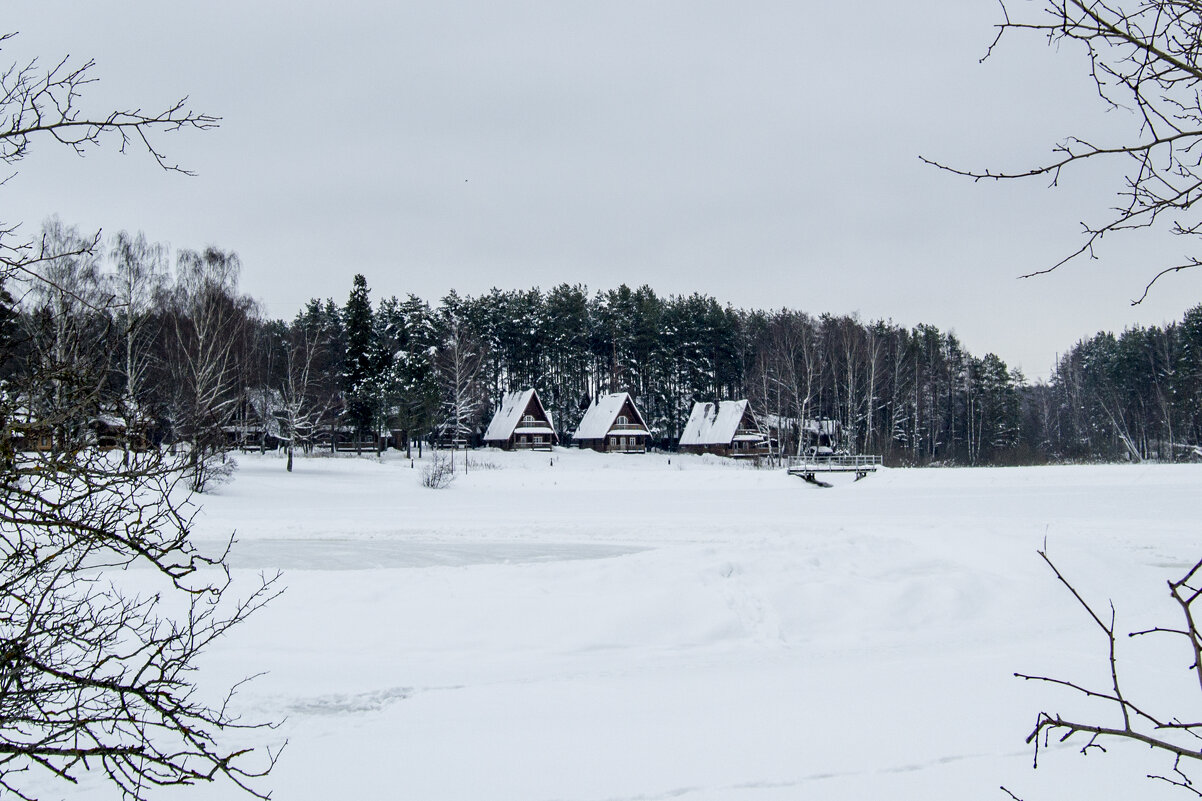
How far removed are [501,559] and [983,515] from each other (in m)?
14.0

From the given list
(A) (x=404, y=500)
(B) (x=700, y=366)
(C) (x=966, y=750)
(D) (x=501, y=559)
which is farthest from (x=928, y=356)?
(C) (x=966, y=750)

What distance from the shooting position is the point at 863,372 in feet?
196

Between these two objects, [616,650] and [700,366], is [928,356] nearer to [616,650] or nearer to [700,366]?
[700,366]

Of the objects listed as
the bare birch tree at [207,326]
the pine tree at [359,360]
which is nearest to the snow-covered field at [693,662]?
the bare birch tree at [207,326]

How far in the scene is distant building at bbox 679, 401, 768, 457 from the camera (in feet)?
197

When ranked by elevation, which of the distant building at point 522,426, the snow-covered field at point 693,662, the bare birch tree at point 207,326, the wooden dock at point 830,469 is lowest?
the snow-covered field at point 693,662

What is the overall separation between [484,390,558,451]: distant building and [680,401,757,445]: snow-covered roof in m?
Result: 10.6

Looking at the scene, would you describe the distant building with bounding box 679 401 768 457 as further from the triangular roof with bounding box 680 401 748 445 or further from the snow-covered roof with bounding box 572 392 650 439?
the snow-covered roof with bounding box 572 392 650 439

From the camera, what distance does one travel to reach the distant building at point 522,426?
190 ft

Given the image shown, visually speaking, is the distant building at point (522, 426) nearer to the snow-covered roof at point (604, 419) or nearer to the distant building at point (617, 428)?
the snow-covered roof at point (604, 419)

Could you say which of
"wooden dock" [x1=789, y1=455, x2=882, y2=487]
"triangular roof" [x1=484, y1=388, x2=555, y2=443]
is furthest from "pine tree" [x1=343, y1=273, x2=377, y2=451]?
"wooden dock" [x1=789, y1=455, x2=882, y2=487]

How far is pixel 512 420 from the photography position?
58312 mm

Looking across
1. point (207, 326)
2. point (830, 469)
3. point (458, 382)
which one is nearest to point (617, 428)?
point (458, 382)

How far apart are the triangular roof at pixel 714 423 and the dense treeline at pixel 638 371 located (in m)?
2.17
